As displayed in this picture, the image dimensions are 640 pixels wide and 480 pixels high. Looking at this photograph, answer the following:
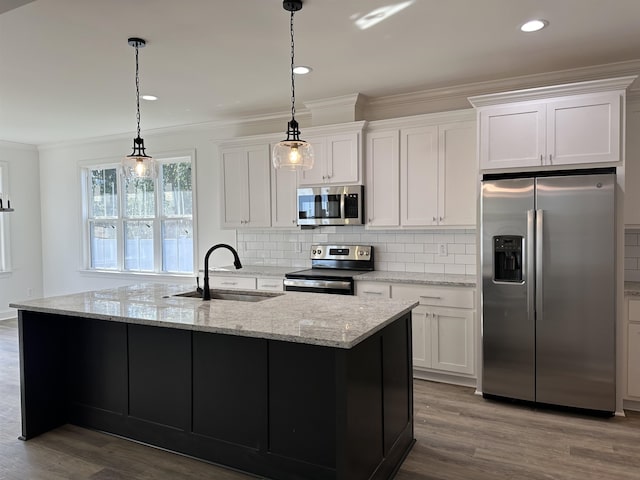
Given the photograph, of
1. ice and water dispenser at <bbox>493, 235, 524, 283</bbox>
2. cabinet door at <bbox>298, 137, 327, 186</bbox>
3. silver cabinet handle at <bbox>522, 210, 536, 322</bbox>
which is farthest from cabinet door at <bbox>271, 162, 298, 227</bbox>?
silver cabinet handle at <bbox>522, 210, 536, 322</bbox>

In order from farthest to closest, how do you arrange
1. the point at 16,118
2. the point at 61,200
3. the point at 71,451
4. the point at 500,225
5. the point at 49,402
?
the point at 61,200
the point at 16,118
the point at 500,225
the point at 49,402
the point at 71,451

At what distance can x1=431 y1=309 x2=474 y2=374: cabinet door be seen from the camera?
12.8 feet

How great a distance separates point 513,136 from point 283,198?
238 cm

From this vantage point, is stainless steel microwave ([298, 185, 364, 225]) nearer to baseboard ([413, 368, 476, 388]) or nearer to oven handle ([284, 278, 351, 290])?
oven handle ([284, 278, 351, 290])

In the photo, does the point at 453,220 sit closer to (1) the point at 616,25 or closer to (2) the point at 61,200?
(1) the point at 616,25

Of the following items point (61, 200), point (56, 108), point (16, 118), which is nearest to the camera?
point (56, 108)

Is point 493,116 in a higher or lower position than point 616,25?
lower

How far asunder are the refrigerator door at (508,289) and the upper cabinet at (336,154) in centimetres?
135

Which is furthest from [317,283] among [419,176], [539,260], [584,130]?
[584,130]

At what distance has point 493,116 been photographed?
3.65 m

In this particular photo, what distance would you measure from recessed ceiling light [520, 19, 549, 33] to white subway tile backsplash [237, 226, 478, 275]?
1.85 meters

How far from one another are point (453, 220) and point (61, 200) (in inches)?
235

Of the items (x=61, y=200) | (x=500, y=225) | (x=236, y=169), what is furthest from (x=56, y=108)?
(x=500, y=225)

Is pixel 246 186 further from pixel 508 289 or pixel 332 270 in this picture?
Answer: pixel 508 289
